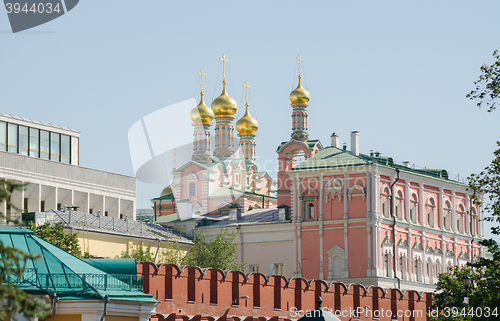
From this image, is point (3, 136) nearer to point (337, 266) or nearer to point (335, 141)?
point (335, 141)

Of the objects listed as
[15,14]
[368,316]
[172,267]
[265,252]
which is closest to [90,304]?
[172,267]

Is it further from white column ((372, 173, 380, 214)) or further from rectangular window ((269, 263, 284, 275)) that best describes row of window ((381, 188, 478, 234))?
rectangular window ((269, 263, 284, 275))

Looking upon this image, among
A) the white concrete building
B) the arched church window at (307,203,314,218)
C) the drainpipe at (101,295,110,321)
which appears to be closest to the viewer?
the drainpipe at (101,295,110,321)

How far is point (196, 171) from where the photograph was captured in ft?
246

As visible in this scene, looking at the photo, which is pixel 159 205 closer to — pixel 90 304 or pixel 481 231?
pixel 481 231

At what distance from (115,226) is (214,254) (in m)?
5.20

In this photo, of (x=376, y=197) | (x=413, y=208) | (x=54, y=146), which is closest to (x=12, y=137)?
(x=54, y=146)

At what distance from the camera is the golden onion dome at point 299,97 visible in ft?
235

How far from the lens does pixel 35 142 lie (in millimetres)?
60938

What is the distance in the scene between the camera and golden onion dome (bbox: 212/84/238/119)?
261ft

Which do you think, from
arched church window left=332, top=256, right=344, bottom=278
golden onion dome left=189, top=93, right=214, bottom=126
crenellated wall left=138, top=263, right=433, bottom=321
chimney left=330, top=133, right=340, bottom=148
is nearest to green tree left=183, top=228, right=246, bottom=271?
arched church window left=332, top=256, right=344, bottom=278

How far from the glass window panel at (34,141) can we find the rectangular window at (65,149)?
2.30 m

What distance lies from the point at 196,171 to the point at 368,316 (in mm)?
36480

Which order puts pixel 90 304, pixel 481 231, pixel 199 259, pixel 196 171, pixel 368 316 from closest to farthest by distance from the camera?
pixel 90 304 < pixel 368 316 < pixel 199 259 < pixel 481 231 < pixel 196 171
